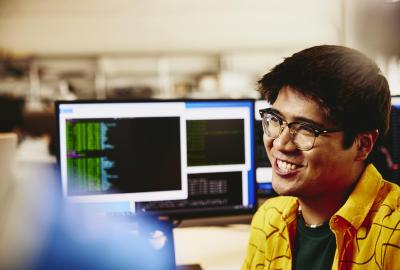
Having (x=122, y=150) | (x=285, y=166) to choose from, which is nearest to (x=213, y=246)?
(x=122, y=150)

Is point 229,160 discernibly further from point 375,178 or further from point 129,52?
point 129,52

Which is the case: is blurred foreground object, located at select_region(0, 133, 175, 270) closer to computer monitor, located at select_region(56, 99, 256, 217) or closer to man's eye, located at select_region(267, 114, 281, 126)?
computer monitor, located at select_region(56, 99, 256, 217)

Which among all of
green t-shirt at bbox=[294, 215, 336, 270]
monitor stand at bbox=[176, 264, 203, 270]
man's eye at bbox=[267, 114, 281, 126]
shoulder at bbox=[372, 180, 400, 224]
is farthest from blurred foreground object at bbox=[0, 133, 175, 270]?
shoulder at bbox=[372, 180, 400, 224]

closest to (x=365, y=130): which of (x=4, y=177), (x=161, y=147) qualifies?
(x=161, y=147)

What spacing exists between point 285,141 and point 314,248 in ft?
0.92

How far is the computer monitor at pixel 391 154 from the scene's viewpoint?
5.89 feet

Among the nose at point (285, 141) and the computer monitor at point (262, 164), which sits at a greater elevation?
the nose at point (285, 141)

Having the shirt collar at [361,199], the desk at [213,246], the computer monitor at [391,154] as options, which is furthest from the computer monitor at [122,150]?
the computer monitor at [391,154]

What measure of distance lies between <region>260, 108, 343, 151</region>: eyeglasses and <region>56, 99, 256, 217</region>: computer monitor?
38 centimetres

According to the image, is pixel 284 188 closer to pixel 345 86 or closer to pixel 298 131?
pixel 298 131

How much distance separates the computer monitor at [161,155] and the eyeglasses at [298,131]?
1.24 feet

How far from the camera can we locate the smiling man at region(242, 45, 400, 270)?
1.07 m

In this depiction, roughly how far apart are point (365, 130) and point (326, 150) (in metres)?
0.12

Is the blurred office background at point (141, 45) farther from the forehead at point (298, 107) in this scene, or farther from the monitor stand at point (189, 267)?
the forehead at point (298, 107)
